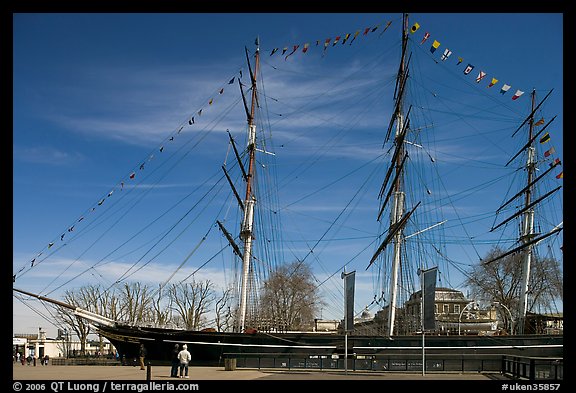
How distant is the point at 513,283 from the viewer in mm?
62094

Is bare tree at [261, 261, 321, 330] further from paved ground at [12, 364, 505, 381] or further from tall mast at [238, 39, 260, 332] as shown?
paved ground at [12, 364, 505, 381]

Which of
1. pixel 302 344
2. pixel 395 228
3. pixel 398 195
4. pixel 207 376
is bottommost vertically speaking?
pixel 302 344

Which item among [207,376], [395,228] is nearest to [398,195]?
[395,228]

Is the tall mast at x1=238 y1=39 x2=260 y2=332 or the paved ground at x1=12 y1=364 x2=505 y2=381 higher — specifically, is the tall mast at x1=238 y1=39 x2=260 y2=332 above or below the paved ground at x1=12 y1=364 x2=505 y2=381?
above

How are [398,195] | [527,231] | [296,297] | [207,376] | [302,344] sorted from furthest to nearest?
[296,297] → [527,231] → [398,195] → [302,344] → [207,376]

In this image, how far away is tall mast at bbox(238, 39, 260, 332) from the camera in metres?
42.0

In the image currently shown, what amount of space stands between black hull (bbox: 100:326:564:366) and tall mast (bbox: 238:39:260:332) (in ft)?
10.2

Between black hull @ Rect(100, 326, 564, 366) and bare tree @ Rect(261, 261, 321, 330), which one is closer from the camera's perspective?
black hull @ Rect(100, 326, 564, 366)

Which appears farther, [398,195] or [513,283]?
[513,283]

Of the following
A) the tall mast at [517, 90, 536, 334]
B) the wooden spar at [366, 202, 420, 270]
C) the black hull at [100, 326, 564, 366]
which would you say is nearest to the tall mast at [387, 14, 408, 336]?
the wooden spar at [366, 202, 420, 270]

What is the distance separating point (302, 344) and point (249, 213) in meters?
9.79

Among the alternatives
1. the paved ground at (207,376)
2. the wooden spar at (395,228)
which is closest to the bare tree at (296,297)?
the wooden spar at (395,228)

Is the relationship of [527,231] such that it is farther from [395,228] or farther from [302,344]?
[302,344]

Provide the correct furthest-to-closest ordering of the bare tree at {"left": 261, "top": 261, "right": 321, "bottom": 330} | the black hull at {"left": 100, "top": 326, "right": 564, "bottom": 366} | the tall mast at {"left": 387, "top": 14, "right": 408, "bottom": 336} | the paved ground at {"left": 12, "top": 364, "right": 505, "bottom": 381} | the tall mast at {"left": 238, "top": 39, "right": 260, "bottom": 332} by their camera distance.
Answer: the bare tree at {"left": 261, "top": 261, "right": 321, "bottom": 330}, the tall mast at {"left": 387, "top": 14, "right": 408, "bottom": 336}, the tall mast at {"left": 238, "top": 39, "right": 260, "bottom": 332}, the black hull at {"left": 100, "top": 326, "right": 564, "bottom": 366}, the paved ground at {"left": 12, "top": 364, "right": 505, "bottom": 381}
